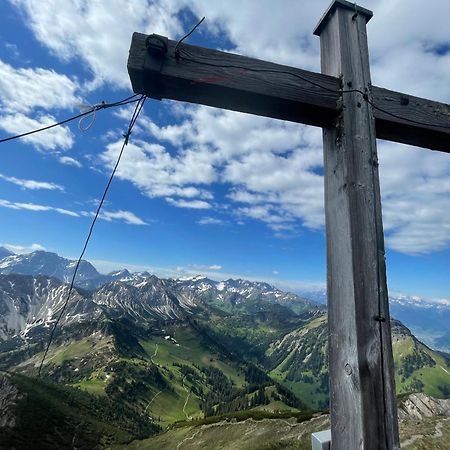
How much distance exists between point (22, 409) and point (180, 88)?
21366 centimetres

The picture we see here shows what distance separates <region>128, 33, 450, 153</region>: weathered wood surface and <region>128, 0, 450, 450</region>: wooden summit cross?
10 millimetres

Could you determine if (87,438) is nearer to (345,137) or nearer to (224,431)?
(224,431)

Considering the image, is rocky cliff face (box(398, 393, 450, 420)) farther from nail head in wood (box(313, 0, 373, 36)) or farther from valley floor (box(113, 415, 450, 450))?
nail head in wood (box(313, 0, 373, 36))

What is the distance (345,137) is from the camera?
11.4 ft

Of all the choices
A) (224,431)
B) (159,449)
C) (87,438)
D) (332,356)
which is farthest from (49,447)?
(332,356)

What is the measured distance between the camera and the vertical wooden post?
2811mm

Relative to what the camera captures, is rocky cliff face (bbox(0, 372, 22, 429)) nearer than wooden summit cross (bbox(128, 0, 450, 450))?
No

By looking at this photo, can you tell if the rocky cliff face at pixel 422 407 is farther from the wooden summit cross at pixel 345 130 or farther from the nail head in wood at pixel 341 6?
the nail head in wood at pixel 341 6

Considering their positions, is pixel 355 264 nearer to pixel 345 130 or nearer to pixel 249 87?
pixel 345 130

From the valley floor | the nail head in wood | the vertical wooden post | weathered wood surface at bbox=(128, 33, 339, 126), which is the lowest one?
the valley floor

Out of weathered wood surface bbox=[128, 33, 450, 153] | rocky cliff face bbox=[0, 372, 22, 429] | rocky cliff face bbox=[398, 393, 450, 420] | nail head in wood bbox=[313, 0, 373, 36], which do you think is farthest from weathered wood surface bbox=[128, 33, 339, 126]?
rocky cliff face bbox=[0, 372, 22, 429]

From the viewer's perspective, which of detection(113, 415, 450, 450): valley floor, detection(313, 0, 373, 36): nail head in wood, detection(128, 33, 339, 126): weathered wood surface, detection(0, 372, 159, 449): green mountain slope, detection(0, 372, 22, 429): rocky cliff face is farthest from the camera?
detection(0, 372, 22, 429): rocky cliff face

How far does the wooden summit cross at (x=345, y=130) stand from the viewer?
2879 mm

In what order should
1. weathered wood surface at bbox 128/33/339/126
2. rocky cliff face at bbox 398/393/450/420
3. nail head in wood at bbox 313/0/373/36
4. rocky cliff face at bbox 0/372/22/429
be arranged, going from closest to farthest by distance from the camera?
weathered wood surface at bbox 128/33/339/126, nail head in wood at bbox 313/0/373/36, rocky cliff face at bbox 398/393/450/420, rocky cliff face at bbox 0/372/22/429
